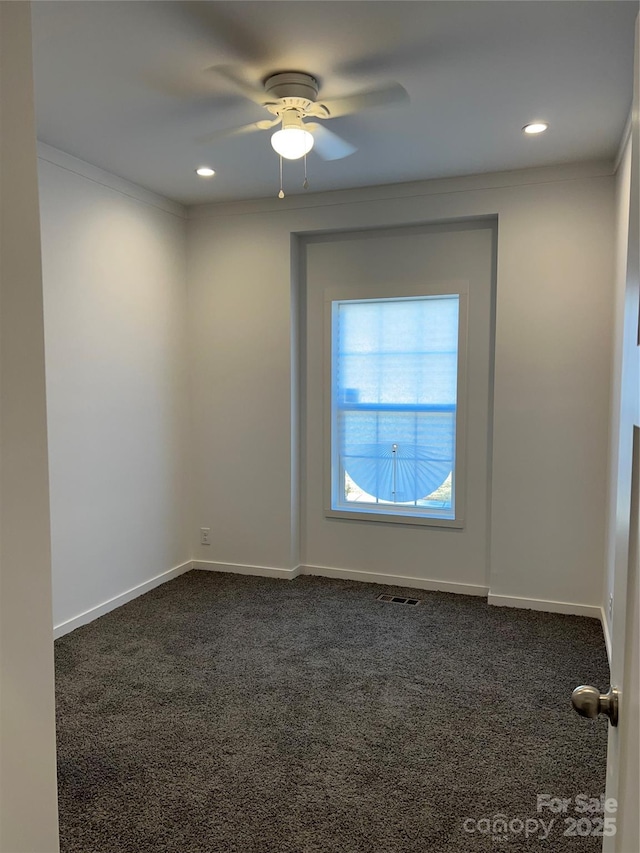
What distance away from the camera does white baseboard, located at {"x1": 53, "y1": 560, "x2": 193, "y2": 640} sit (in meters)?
3.64

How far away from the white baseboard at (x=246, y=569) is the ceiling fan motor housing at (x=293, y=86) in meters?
3.17

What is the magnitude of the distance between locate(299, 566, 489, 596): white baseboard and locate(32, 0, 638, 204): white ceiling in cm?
277

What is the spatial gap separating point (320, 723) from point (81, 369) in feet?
7.92

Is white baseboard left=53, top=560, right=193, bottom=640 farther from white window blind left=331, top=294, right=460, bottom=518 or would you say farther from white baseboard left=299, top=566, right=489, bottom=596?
white window blind left=331, top=294, right=460, bottom=518

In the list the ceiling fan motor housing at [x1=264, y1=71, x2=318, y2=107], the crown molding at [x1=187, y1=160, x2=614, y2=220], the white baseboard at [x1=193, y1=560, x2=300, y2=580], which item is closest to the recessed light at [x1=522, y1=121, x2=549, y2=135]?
the crown molding at [x1=187, y1=160, x2=614, y2=220]

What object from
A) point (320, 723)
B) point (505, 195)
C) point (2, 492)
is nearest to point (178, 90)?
point (505, 195)

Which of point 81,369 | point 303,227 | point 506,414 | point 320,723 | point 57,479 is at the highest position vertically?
point 303,227

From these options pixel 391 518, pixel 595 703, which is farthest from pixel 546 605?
pixel 595 703

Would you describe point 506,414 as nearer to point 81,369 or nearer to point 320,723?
point 320,723

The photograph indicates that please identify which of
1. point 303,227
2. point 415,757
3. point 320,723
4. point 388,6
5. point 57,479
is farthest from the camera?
point 303,227

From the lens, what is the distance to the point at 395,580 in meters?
4.52

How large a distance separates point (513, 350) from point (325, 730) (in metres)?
2.54

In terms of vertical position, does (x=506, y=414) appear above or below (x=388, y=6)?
below

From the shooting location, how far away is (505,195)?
3.93 m
